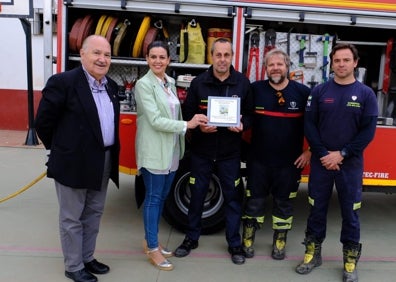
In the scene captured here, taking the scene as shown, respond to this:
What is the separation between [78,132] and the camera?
3129 mm

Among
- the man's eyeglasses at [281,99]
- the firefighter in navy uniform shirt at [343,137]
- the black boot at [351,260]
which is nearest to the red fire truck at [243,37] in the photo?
the man's eyeglasses at [281,99]

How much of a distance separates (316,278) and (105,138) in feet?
6.76

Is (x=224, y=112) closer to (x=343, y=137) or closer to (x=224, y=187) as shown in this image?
(x=224, y=187)

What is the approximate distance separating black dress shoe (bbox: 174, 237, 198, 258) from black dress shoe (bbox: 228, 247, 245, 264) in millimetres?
356

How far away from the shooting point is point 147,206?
363 cm

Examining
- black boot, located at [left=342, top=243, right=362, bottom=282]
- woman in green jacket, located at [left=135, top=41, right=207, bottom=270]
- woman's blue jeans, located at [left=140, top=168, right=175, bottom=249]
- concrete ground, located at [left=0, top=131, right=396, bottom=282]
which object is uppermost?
woman in green jacket, located at [left=135, top=41, right=207, bottom=270]

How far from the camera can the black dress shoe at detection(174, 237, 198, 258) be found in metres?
3.93

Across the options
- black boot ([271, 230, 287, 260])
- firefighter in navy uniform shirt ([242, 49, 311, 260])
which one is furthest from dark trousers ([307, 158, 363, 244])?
black boot ([271, 230, 287, 260])

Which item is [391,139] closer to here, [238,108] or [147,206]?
[238,108]

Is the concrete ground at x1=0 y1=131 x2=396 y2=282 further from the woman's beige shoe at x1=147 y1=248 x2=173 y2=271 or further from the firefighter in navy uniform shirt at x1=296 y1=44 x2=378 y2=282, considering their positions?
the firefighter in navy uniform shirt at x1=296 y1=44 x2=378 y2=282

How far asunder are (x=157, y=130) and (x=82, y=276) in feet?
4.15

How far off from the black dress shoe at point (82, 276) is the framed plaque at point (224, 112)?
153cm

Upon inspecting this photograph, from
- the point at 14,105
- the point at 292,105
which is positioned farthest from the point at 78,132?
the point at 14,105

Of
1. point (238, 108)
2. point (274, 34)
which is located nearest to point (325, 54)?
point (274, 34)
